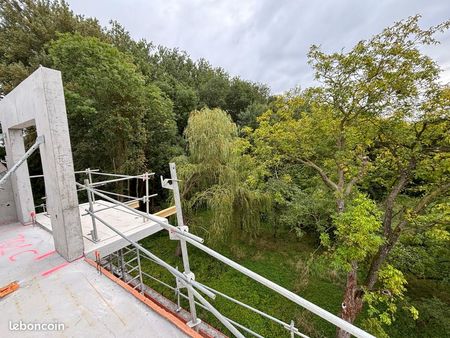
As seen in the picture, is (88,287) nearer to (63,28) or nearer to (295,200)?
(295,200)

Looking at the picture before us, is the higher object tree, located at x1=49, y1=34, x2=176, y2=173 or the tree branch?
tree, located at x1=49, y1=34, x2=176, y2=173

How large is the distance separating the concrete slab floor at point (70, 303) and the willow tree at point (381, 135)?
10.9 ft

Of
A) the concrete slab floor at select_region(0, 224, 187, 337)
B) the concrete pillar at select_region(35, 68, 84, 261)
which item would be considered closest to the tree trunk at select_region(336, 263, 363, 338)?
the concrete slab floor at select_region(0, 224, 187, 337)

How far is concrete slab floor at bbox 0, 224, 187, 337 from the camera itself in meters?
1.74

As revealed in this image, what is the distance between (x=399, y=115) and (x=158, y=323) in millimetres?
5650

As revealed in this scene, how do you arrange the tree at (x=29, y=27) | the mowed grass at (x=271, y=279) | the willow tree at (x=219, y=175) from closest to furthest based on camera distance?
the mowed grass at (x=271, y=279), the willow tree at (x=219, y=175), the tree at (x=29, y=27)

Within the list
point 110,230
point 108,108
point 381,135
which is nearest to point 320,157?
point 381,135

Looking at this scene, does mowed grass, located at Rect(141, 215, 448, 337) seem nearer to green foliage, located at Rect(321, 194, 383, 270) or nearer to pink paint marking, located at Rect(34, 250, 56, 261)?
green foliage, located at Rect(321, 194, 383, 270)

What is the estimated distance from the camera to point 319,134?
6.25m

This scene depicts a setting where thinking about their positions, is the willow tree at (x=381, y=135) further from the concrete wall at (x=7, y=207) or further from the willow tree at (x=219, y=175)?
the concrete wall at (x=7, y=207)

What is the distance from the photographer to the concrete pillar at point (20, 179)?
12.5 ft

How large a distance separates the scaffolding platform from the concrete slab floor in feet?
1.22

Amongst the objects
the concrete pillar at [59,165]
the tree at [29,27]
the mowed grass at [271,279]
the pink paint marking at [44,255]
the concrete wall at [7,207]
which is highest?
the tree at [29,27]

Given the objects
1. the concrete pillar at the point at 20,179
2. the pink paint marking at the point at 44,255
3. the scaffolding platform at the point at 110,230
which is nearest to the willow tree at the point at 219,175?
the scaffolding platform at the point at 110,230
